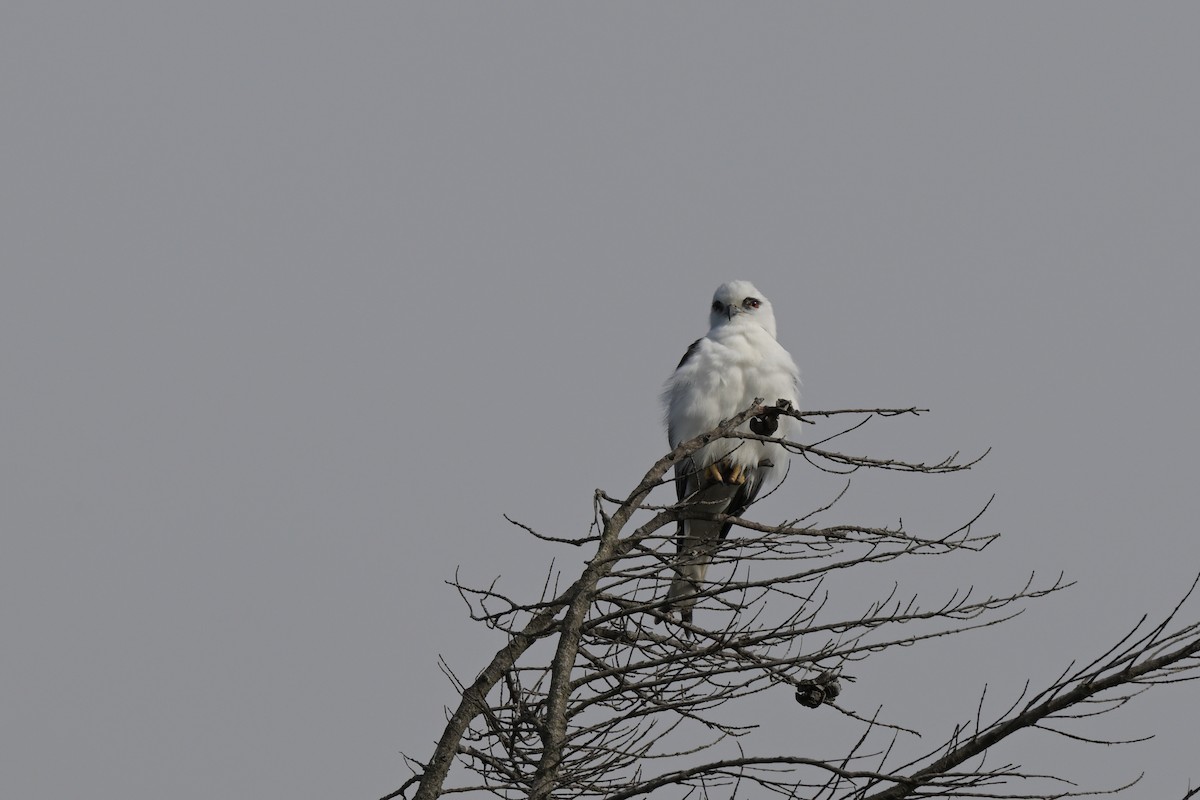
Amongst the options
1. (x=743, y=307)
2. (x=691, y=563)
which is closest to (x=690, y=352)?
(x=743, y=307)

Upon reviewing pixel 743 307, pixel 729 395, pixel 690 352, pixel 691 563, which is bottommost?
pixel 691 563

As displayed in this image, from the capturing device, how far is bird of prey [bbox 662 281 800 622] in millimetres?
8945

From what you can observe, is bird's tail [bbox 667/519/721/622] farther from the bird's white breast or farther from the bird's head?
the bird's head

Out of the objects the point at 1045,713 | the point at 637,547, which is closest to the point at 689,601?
the point at 637,547

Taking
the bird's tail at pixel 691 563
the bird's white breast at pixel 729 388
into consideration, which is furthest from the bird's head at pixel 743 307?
the bird's tail at pixel 691 563

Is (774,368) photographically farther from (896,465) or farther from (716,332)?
(896,465)

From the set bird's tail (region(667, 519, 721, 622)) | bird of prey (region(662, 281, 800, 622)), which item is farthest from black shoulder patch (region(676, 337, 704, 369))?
bird's tail (region(667, 519, 721, 622))

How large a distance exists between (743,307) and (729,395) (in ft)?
2.83

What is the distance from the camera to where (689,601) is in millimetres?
6625

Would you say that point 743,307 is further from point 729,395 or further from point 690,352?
point 729,395

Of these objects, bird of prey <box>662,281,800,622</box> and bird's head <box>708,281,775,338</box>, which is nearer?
bird of prey <box>662,281,800,622</box>

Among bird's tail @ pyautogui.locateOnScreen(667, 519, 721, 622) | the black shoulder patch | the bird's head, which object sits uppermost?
the bird's head

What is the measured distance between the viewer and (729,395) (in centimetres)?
896

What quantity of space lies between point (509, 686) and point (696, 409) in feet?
9.23
